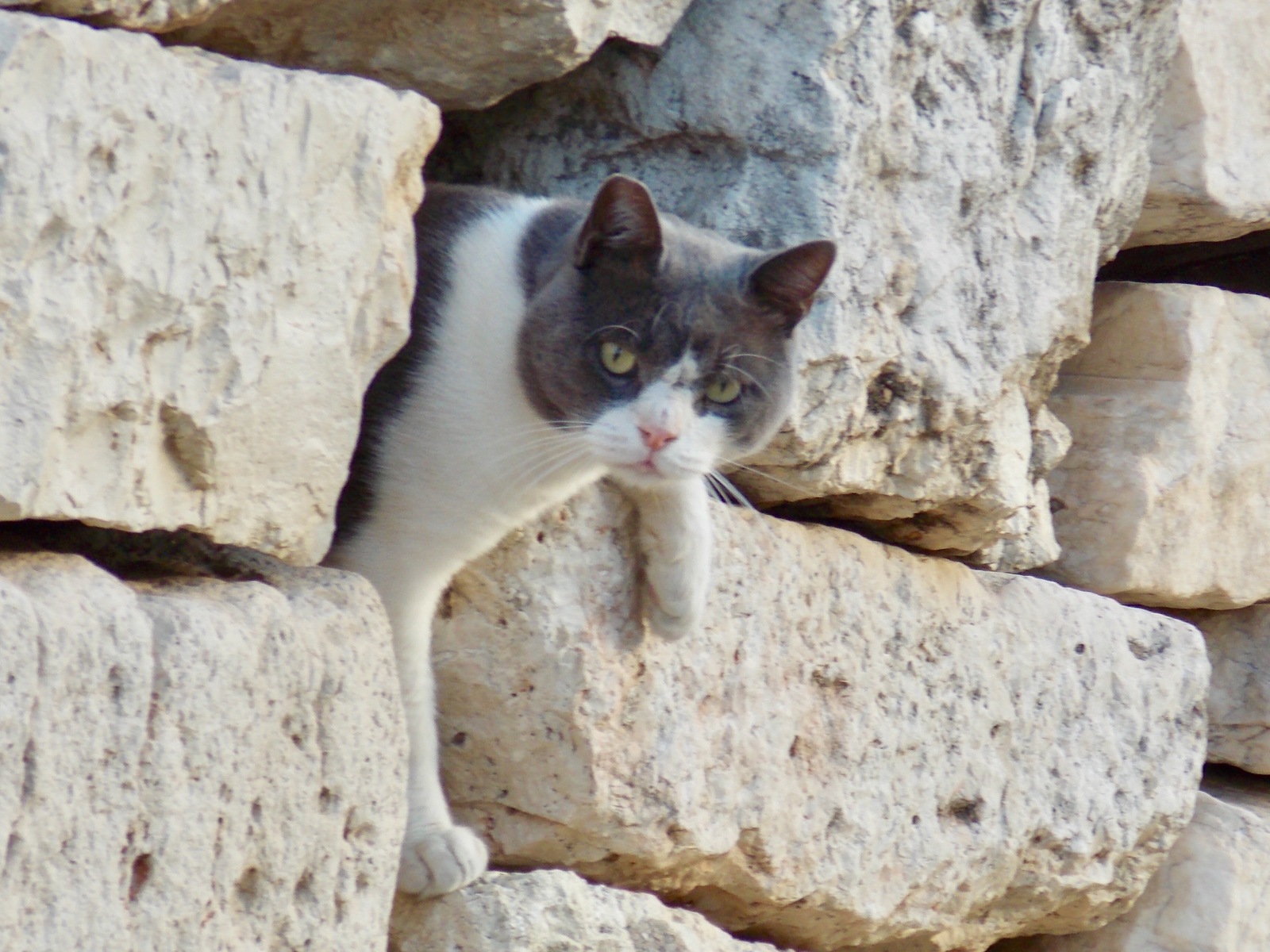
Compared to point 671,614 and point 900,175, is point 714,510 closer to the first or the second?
point 671,614

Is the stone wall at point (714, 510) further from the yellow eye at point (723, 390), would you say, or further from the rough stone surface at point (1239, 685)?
the yellow eye at point (723, 390)

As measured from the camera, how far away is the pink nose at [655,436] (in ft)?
5.61

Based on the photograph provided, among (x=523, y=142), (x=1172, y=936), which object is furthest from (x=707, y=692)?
(x=1172, y=936)

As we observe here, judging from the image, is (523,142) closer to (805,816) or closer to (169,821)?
(805,816)

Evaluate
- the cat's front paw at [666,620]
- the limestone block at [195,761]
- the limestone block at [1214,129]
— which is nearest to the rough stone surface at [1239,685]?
the limestone block at [1214,129]

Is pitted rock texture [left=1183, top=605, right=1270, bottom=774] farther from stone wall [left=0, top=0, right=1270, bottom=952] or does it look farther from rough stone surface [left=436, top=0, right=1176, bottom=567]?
rough stone surface [left=436, top=0, right=1176, bottom=567]

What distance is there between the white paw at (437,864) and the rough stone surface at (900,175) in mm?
703

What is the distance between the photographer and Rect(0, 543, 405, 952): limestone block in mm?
1074

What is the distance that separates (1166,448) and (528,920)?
163cm

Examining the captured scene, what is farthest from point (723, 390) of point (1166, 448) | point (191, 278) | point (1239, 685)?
point (1239, 685)

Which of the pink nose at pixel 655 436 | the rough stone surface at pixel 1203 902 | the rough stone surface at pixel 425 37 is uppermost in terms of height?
the rough stone surface at pixel 425 37

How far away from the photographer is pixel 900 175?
7.01 ft

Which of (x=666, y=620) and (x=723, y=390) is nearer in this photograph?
(x=723, y=390)

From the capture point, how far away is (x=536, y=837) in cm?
191
